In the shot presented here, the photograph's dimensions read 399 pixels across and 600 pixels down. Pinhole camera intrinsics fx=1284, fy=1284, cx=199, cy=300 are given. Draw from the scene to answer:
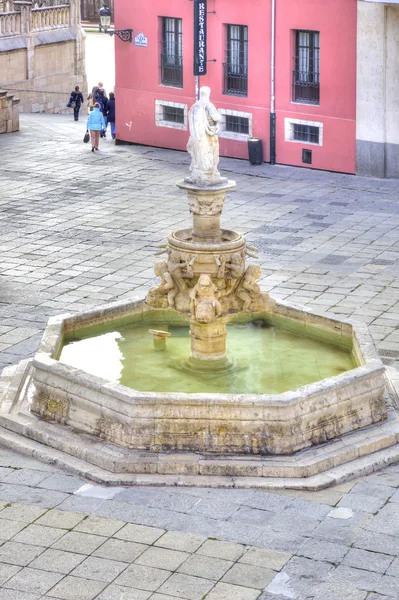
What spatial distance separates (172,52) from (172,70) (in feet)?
1.33

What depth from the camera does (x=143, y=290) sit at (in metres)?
18.5

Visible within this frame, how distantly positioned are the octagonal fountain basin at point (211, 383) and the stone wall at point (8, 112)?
665 inches

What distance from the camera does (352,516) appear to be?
1155cm

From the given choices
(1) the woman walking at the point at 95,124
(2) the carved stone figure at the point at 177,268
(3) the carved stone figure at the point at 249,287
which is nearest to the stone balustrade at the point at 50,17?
(1) the woman walking at the point at 95,124

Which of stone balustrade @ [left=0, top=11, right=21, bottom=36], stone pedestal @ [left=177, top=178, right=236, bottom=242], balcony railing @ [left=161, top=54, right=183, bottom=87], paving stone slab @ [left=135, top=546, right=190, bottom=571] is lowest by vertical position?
paving stone slab @ [left=135, top=546, right=190, bottom=571]

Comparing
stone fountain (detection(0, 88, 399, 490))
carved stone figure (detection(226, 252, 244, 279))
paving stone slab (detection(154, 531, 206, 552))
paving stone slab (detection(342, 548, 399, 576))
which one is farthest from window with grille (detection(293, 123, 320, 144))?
paving stone slab (detection(342, 548, 399, 576))

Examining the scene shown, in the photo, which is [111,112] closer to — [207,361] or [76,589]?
[207,361]

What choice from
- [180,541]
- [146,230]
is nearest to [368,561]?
[180,541]

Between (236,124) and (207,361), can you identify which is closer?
(207,361)

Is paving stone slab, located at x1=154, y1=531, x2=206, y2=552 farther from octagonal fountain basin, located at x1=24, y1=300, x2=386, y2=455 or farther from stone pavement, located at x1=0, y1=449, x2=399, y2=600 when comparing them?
octagonal fountain basin, located at x1=24, y1=300, x2=386, y2=455

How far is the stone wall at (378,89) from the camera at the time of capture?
2520 centimetres

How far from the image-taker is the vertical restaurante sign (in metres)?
27.7

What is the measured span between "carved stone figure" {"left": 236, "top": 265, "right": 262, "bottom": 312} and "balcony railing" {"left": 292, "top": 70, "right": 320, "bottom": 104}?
13.4 metres

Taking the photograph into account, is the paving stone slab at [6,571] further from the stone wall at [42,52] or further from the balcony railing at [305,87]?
the stone wall at [42,52]
